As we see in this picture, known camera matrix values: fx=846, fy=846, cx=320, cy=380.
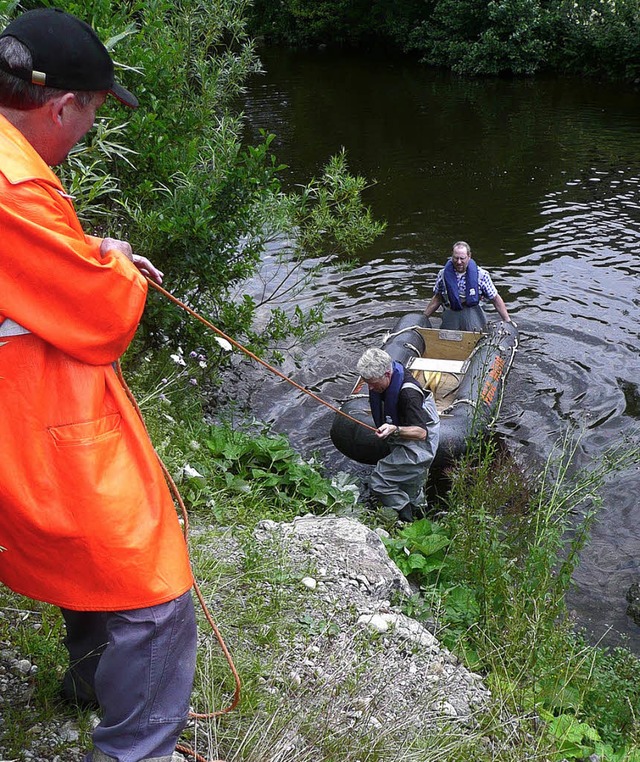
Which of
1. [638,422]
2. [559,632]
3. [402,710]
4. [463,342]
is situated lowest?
[638,422]

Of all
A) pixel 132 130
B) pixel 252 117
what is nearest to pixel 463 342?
pixel 132 130

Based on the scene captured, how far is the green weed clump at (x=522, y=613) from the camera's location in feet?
13.4

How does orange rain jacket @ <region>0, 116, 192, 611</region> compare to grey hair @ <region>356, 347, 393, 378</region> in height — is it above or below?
above

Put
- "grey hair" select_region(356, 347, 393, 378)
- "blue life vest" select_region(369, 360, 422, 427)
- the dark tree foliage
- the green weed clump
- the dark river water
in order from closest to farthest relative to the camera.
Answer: the green weed clump → "grey hair" select_region(356, 347, 393, 378) → "blue life vest" select_region(369, 360, 422, 427) → the dark river water → the dark tree foliage

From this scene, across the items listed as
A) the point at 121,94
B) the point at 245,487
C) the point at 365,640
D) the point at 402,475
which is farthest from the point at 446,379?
the point at 121,94

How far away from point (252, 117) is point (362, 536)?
745 inches

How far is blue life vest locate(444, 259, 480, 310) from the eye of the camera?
9.62 m

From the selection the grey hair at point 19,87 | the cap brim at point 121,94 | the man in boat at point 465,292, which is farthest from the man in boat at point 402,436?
the grey hair at point 19,87

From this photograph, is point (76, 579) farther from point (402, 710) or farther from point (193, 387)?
point (193, 387)

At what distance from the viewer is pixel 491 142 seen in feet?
64.8

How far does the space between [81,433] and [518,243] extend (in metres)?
12.6

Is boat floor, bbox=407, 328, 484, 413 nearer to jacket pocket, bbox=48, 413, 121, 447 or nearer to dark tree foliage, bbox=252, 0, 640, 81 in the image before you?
jacket pocket, bbox=48, 413, 121, 447

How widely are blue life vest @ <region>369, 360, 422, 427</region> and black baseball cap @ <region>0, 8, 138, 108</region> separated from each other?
4616 mm

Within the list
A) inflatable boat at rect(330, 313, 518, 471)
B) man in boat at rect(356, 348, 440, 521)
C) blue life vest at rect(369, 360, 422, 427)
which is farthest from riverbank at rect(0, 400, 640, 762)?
inflatable boat at rect(330, 313, 518, 471)
